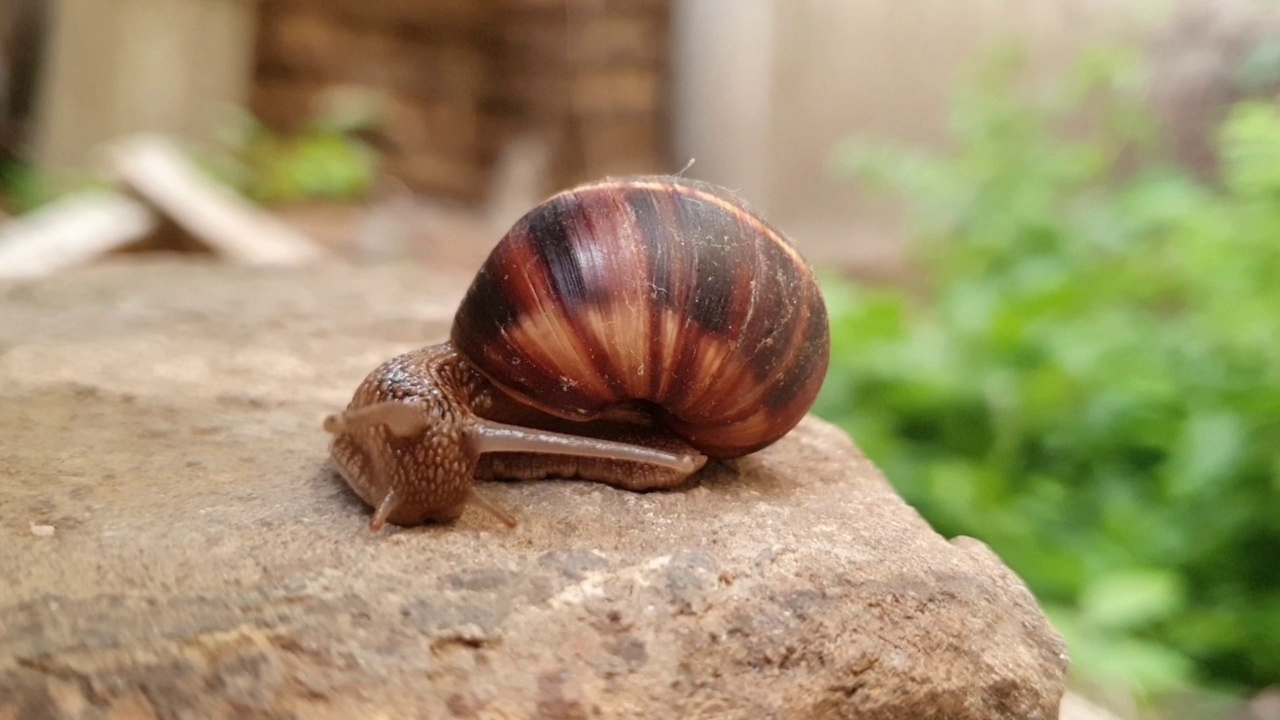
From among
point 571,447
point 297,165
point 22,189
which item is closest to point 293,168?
point 297,165

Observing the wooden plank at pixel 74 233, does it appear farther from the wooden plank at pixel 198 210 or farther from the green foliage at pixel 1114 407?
the green foliage at pixel 1114 407

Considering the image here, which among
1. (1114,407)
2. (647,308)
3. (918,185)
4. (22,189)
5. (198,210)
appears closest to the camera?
(647,308)

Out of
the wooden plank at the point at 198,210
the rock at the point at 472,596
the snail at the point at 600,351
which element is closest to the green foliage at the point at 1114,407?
the rock at the point at 472,596

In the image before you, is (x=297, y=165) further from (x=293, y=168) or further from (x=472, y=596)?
(x=472, y=596)

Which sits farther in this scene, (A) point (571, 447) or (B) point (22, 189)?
(B) point (22, 189)

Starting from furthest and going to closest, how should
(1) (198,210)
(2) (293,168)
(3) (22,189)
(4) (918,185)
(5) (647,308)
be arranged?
1. (2) (293,168)
2. (3) (22,189)
3. (1) (198,210)
4. (4) (918,185)
5. (5) (647,308)

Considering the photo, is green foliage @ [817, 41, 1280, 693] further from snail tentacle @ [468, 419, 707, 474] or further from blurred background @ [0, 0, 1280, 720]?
snail tentacle @ [468, 419, 707, 474]

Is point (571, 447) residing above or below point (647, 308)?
below

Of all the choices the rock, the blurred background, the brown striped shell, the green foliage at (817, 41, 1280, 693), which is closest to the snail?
the brown striped shell

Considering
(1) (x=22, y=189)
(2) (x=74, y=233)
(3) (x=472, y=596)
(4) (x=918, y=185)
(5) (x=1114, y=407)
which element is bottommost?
(5) (x=1114, y=407)
